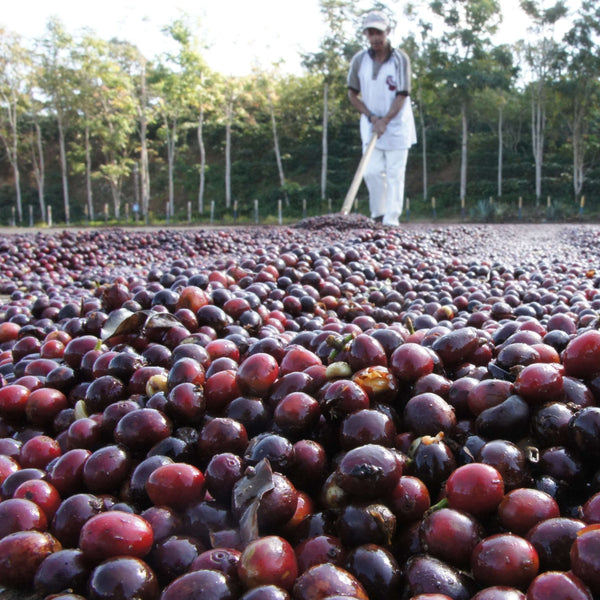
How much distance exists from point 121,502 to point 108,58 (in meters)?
39.1

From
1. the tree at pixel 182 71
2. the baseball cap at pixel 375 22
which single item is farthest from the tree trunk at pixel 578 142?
the baseball cap at pixel 375 22

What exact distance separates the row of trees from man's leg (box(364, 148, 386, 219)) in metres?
21.0

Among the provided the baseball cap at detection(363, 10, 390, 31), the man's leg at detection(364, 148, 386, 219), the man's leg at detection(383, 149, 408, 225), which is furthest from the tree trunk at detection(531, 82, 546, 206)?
the baseball cap at detection(363, 10, 390, 31)

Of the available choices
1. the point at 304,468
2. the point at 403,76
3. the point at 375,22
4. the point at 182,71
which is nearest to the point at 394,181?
the point at 403,76

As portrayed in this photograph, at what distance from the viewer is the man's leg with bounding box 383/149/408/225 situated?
36.4 ft

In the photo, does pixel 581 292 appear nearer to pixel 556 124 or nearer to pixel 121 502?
pixel 121 502

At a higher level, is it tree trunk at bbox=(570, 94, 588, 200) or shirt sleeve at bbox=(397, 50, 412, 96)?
tree trunk at bbox=(570, 94, 588, 200)

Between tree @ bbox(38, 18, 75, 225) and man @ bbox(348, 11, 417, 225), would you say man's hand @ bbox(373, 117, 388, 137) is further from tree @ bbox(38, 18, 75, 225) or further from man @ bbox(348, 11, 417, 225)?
tree @ bbox(38, 18, 75, 225)

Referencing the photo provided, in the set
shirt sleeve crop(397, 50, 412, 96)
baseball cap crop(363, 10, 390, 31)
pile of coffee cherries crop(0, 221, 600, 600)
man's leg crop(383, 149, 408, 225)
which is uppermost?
baseball cap crop(363, 10, 390, 31)

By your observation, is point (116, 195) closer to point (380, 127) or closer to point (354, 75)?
point (354, 75)

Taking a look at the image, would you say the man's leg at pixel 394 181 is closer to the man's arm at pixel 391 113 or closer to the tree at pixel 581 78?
the man's arm at pixel 391 113

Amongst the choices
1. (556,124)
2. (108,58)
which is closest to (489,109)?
(556,124)

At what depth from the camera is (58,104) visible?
122ft

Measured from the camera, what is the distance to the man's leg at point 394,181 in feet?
36.4
